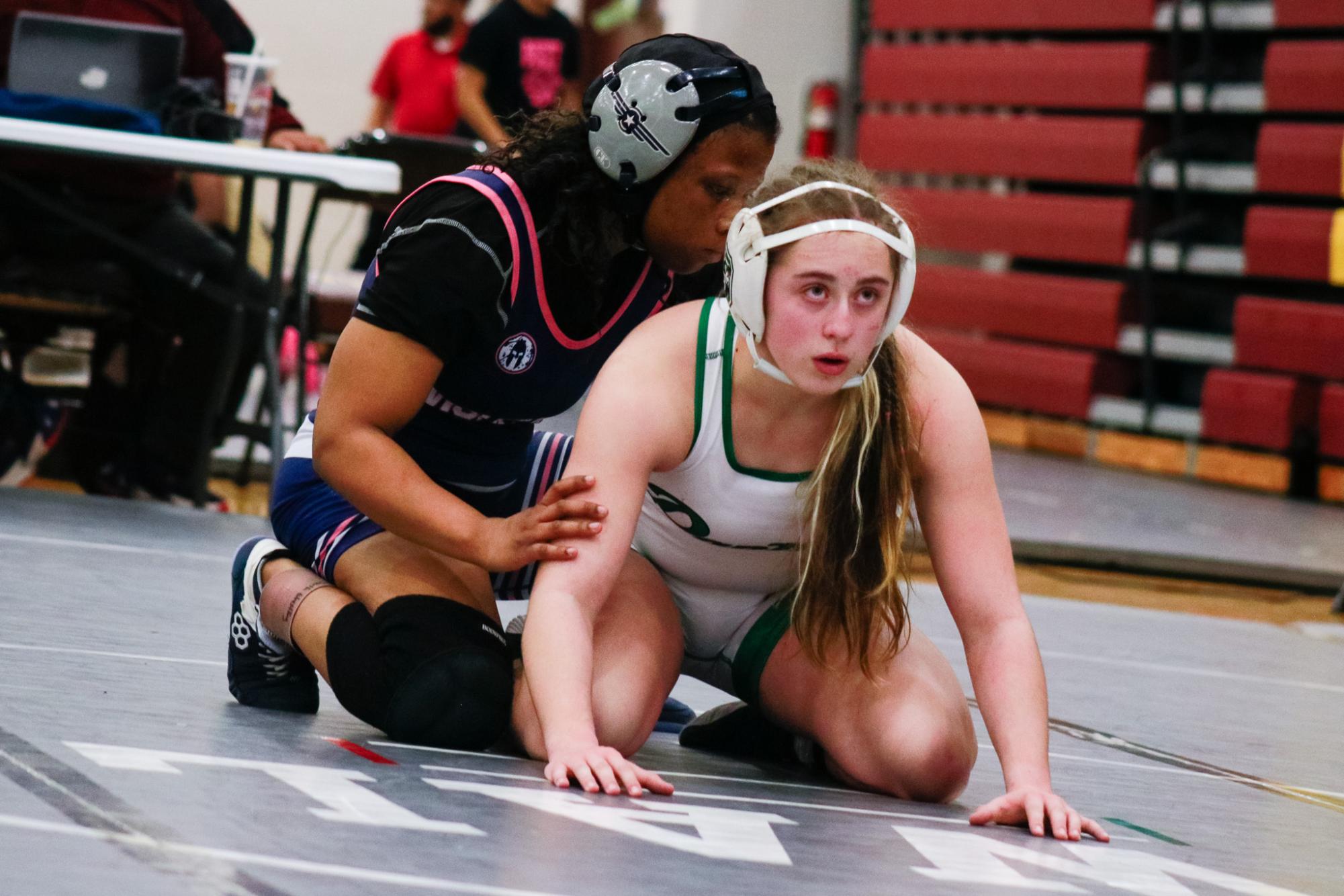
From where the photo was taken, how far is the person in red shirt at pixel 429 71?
7656mm

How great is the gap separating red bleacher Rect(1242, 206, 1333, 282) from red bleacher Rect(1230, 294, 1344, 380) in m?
0.11

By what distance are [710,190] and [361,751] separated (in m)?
0.72

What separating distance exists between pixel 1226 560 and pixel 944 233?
3.81 metres

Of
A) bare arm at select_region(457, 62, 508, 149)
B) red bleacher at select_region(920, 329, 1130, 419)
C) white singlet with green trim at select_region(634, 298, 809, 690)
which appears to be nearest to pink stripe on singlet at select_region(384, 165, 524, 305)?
white singlet with green trim at select_region(634, 298, 809, 690)

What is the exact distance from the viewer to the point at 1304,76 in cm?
627

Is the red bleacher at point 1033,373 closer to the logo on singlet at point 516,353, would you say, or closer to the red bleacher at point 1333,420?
the red bleacher at point 1333,420

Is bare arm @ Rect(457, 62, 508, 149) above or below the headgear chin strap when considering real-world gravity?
above

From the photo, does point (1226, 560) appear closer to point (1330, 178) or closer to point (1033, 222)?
point (1330, 178)

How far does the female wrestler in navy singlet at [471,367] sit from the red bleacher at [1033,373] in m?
5.31

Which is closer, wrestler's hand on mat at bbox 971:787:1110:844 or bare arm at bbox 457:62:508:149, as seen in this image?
wrestler's hand on mat at bbox 971:787:1110:844

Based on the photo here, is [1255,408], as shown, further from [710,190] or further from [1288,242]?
[710,190]

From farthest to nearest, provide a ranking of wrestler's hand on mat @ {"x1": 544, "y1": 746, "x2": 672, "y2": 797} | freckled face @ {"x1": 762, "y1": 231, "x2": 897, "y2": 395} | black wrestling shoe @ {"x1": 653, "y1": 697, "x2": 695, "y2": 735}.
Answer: black wrestling shoe @ {"x1": 653, "y1": 697, "x2": 695, "y2": 735} → freckled face @ {"x1": 762, "y1": 231, "x2": 897, "y2": 395} → wrestler's hand on mat @ {"x1": 544, "y1": 746, "x2": 672, "y2": 797}

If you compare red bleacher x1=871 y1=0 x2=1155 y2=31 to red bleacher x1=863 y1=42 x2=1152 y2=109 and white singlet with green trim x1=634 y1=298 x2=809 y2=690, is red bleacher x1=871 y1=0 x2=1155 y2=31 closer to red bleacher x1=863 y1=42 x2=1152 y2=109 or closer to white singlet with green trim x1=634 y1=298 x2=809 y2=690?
red bleacher x1=863 y1=42 x2=1152 y2=109

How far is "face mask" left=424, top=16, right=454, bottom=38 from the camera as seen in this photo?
7691 millimetres
